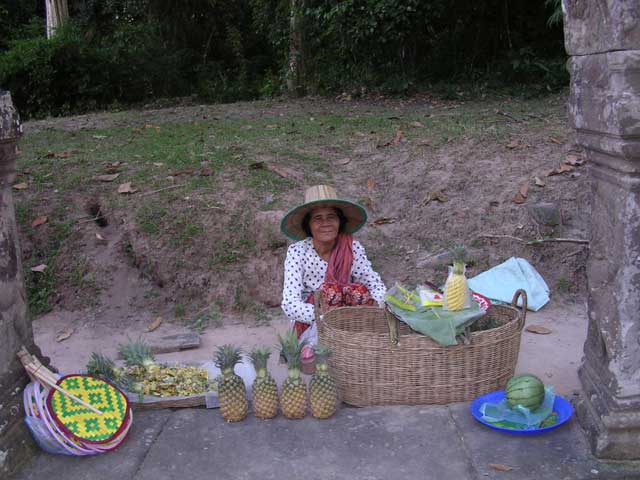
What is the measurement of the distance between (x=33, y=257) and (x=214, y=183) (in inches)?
63.2

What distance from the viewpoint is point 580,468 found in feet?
8.72

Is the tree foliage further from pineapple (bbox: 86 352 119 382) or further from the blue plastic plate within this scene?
pineapple (bbox: 86 352 119 382)

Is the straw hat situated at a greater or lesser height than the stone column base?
greater

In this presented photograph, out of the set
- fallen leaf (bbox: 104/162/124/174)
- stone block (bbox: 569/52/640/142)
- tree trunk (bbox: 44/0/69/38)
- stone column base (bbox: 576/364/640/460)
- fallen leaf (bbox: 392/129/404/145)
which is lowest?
stone column base (bbox: 576/364/640/460)

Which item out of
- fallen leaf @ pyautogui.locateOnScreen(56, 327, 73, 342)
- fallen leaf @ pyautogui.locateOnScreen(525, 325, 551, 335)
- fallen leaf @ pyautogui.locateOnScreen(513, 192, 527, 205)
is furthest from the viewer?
fallen leaf @ pyautogui.locateOnScreen(513, 192, 527, 205)

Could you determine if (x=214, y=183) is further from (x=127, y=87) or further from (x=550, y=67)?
(x=127, y=87)

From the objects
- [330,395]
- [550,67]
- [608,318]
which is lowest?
[330,395]

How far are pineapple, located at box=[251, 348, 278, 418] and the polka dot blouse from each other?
30.6 inches

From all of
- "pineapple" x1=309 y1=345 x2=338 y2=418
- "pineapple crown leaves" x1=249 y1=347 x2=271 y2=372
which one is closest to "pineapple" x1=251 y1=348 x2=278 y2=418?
"pineapple crown leaves" x1=249 y1=347 x2=271 y2=372

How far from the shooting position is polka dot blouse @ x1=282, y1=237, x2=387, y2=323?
392 centimetres

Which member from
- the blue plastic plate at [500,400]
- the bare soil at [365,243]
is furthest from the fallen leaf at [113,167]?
the blue plastic plate at [500,400]

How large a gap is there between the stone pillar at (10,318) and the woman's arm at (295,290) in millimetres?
1443

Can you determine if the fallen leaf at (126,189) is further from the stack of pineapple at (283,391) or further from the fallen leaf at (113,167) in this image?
the stack of pineapple at (283,391)

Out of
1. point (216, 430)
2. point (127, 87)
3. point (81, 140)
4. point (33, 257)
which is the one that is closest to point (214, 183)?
point (33, 257)
